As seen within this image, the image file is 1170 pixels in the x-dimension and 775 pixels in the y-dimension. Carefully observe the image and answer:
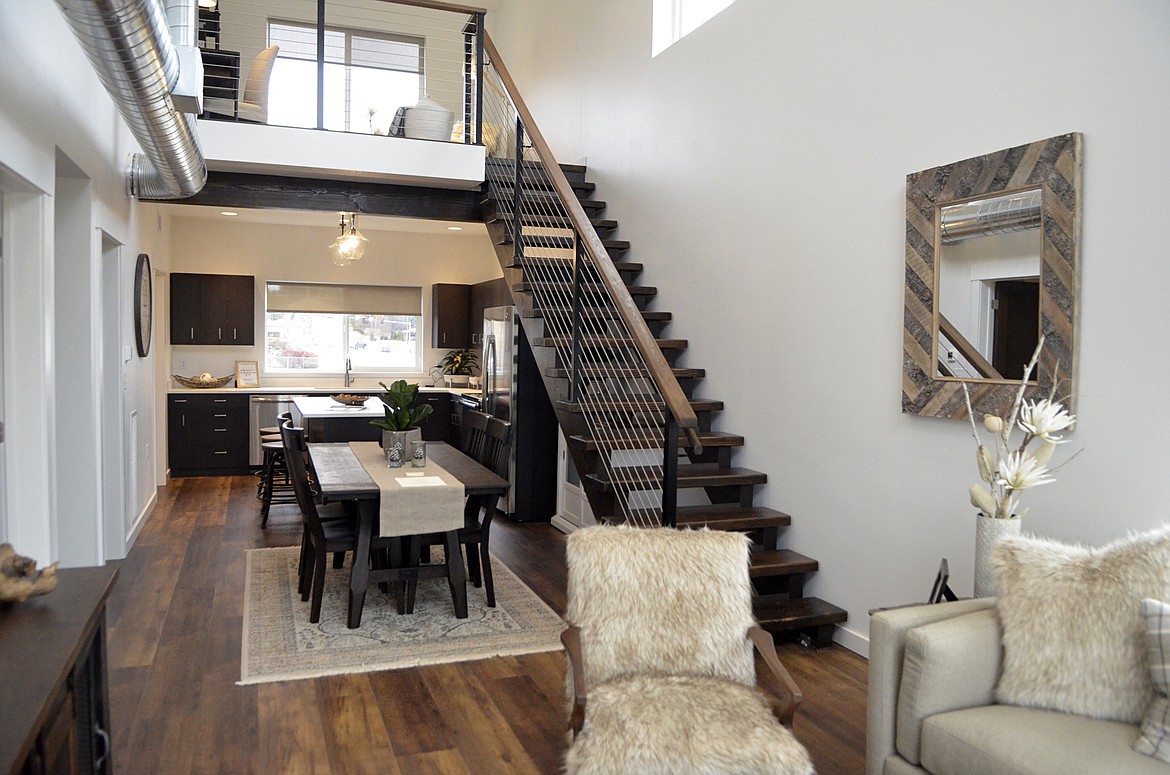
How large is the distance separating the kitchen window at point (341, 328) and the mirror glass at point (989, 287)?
760 cm

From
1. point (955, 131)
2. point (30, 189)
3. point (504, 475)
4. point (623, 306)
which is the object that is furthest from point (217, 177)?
point (955, 131)

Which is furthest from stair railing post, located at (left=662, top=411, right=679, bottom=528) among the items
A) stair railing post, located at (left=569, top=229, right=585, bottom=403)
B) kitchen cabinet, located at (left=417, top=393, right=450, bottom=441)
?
kitchen cabinet, located at (left=417, top=393, right=450, bottom=441)

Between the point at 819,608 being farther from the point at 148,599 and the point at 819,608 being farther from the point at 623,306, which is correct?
the point at 148,599

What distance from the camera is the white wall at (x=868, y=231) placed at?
2.84 meters

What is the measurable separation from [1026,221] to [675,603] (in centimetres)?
186

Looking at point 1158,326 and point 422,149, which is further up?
point 422,149

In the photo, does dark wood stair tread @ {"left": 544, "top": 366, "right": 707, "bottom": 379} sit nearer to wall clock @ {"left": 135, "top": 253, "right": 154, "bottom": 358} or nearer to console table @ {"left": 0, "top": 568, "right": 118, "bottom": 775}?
console table @ {"left": 0, "top": 568, "right": 118, "bottom": 775}

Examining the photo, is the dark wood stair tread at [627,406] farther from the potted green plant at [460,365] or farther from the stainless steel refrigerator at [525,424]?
the potted green plant at [460,365]

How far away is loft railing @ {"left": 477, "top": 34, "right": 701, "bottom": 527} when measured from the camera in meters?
3.93

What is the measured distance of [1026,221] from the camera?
3.18 meters

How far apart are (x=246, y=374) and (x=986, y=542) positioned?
27.1 ft

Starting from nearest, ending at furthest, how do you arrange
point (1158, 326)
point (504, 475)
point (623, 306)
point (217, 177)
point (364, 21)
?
point (1158, 326)
point (623, 306)
point (504, 475)
point (217, 177)
point (364, 21)

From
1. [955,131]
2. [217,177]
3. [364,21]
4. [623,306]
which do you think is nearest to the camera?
[955,131]

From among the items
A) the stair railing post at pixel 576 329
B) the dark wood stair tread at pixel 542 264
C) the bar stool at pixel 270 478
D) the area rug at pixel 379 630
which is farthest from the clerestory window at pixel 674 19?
the bar stool at pixel 270 478
